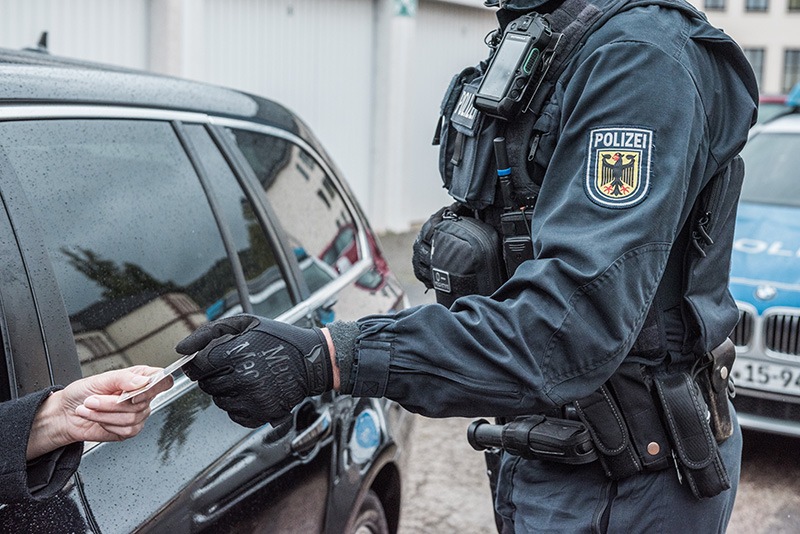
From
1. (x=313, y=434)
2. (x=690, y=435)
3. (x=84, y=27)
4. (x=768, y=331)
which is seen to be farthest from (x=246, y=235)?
(x=84, y=27)

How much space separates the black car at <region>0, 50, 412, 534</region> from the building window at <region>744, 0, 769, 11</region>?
29.2 meters

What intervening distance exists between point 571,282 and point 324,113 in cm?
859

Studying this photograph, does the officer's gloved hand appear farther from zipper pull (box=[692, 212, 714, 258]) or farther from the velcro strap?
zipper pull (box=[692, 212, 714, 258])

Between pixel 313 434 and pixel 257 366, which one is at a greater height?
pixel 257 366

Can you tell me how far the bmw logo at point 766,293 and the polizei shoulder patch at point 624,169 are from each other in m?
3.42

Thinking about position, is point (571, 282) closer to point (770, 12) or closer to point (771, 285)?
point (771, 285)

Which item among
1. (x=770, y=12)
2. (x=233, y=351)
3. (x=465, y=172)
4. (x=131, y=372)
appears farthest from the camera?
(x=770, y=12)

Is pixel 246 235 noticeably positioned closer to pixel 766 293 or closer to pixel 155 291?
pixel 155 291

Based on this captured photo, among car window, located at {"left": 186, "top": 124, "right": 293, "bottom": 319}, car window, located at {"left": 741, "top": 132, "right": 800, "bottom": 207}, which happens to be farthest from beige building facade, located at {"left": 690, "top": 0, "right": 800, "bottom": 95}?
car window, located at {"left": 186, "top": 124, "right": 293, "bottom": 319}

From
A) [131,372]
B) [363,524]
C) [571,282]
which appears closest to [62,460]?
[131,372]

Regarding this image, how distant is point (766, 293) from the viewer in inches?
184

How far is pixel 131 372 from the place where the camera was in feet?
5.17

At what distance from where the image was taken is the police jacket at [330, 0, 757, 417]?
147 centimetres

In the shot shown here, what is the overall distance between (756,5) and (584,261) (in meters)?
30.5
